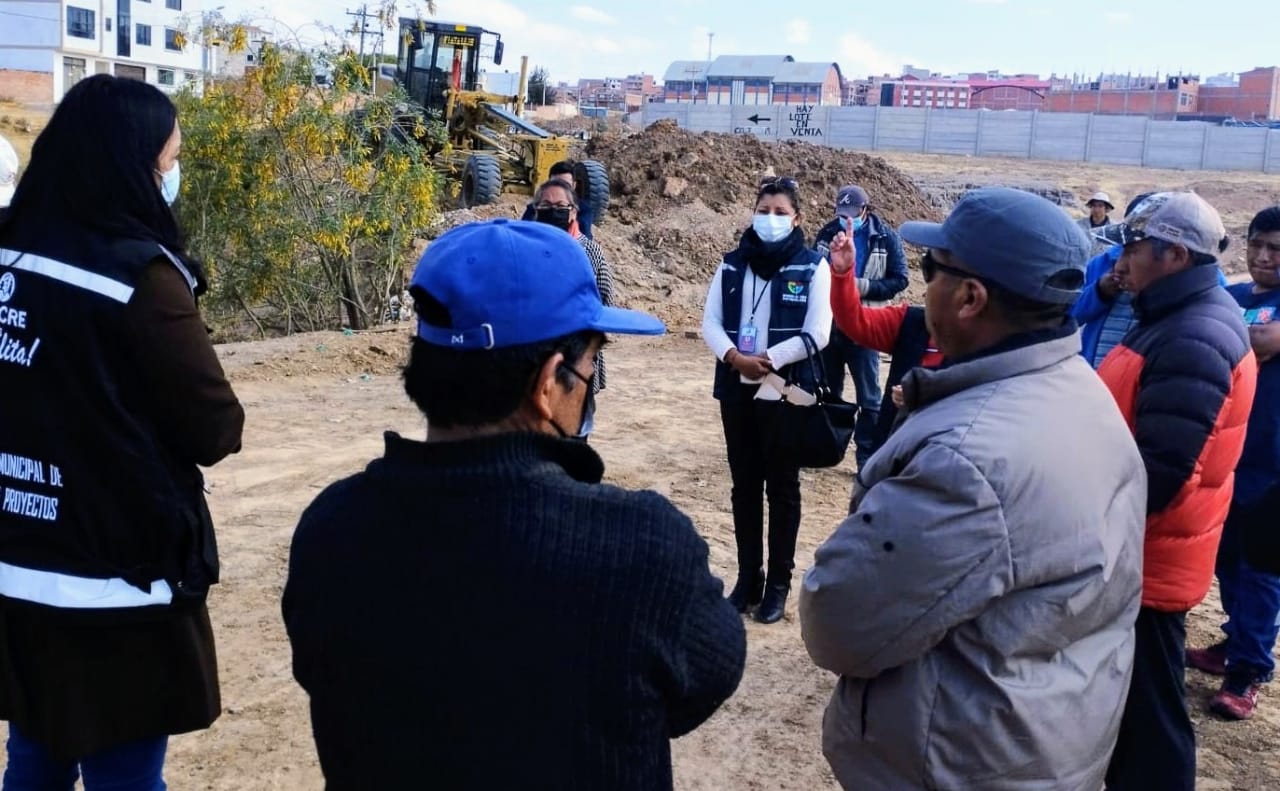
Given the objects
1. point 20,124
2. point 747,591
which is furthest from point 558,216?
point 20,124

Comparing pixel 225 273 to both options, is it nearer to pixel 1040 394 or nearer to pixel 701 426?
pixel 701 426

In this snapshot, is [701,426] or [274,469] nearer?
[274,469]

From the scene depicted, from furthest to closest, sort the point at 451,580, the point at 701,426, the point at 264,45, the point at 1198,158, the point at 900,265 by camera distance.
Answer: the point at 1198,158, the point at 264,45, the point at 701,426, the point at 900,265, the point at 451,580

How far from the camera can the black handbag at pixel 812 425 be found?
4578mm

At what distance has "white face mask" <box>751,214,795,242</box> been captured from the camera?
4.75 meters

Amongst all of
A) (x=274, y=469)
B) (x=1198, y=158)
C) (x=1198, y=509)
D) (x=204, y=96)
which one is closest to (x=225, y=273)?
(x=204, y=96)

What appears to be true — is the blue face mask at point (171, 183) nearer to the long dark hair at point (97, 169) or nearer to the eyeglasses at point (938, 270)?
the long dark hair at point (97, 169)

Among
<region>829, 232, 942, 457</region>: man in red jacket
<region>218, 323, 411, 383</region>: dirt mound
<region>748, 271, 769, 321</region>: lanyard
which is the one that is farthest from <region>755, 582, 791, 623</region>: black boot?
<region>218, 323, 411, 383</region>: dirt mound

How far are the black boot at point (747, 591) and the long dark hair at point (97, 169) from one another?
329 centimetres

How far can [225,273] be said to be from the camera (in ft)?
40.0

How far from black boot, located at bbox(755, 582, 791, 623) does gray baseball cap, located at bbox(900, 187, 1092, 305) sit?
3018 millimetres

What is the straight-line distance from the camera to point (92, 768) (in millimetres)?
2305

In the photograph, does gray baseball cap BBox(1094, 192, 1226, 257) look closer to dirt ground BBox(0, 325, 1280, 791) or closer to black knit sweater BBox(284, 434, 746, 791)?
dirt ground BBox(0, 325, 1280, 791)

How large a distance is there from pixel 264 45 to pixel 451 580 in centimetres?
1092
